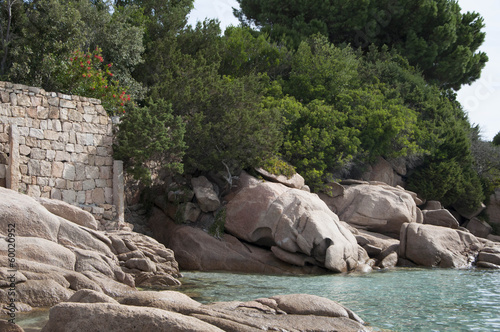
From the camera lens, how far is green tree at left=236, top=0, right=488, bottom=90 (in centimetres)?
3300

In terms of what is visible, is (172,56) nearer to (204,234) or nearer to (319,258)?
(204,234)

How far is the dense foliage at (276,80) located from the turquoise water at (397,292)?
5.33 m

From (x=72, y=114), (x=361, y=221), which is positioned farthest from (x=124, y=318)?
(x=361, y=221)

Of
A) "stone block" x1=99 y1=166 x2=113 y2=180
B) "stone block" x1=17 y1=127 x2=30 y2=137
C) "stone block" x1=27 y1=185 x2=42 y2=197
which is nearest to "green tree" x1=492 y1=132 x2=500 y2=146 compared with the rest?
"stone block" x1=99 y1=166 x2=113 y2=180

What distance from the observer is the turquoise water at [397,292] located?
9203mm

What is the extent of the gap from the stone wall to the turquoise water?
3.84 meters

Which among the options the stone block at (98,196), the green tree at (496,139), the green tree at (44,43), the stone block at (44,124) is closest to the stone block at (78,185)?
the stone block at (98,196)

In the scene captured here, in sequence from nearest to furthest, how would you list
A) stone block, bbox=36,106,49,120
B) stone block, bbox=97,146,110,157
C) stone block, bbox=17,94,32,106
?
stone block, bbox=17,94,32,106
stone block, bbox=36,106,49,120
stone block, bbox=97,146,110,157

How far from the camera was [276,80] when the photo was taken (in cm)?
2589

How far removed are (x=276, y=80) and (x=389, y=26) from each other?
1341 cm

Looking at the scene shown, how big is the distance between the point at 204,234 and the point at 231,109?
4.90 metres

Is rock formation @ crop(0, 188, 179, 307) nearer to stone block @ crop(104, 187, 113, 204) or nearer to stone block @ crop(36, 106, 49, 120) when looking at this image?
stone block @ crop(104, 187, 113, 204)

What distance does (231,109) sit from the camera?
773 inches

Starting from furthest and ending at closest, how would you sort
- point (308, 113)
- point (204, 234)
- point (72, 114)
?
point (308, 113)
point (204, 234)
point (72, 114)
